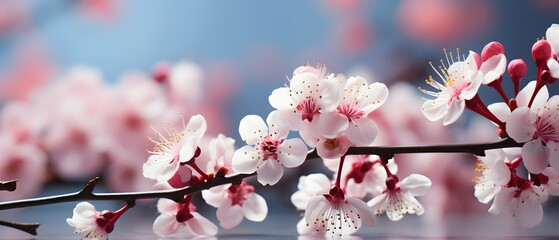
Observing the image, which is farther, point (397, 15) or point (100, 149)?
point (397, 15)

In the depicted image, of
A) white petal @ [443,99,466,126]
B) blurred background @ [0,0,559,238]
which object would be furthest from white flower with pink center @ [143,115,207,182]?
blurred background @ [0,0,559,238]

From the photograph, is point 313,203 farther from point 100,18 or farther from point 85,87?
point 100,18

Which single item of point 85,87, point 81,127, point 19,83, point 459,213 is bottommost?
point 459,213

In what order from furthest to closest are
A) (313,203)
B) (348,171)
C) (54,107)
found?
(54,107)
(348,171)
(313,203)

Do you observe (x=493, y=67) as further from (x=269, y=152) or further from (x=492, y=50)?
(x=269, y=152)

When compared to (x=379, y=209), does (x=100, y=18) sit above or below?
above

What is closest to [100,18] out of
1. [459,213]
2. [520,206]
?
[459,213]

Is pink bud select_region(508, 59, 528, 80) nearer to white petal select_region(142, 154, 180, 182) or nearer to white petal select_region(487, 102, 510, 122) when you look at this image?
white petal select_region(487, 102, 510, 122)
